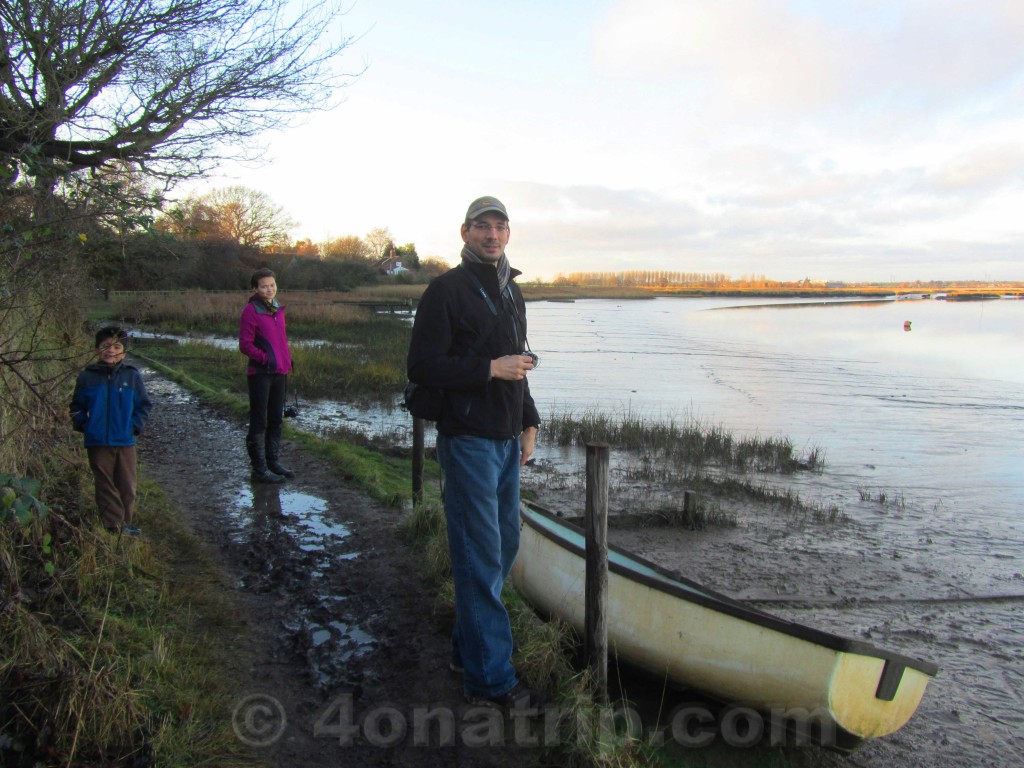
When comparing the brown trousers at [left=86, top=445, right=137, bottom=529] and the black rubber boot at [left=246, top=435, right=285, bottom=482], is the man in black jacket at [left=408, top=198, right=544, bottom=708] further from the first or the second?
the black rubber boot at [left=246, top=435, right=285, bottom=482]

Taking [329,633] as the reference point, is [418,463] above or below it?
above

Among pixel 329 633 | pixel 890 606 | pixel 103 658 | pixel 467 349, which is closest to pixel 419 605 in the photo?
pixel 329 633

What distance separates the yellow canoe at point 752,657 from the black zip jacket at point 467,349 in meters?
1.63

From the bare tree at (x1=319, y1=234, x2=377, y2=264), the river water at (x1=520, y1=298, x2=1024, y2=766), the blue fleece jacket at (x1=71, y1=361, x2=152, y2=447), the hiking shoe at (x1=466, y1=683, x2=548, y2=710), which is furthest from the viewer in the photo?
the bare tree at (x1=319, y1=234, x2=377, y2=264)

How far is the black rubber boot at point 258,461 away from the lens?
757 centimetres

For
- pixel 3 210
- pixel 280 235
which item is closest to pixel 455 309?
pixel 3 210

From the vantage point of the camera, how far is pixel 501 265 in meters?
3.48

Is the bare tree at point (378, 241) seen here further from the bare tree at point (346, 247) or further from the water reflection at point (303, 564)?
the water reflection at point (303, 564)

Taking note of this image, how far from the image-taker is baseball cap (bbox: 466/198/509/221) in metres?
3.38

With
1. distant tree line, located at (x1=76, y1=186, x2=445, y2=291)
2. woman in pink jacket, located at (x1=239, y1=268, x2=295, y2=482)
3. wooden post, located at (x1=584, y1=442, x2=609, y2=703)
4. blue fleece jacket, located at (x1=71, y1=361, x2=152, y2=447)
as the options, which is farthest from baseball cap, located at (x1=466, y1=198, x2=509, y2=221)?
distant tree line, located at (x1=76, y1=186, x2=445, y2=291)

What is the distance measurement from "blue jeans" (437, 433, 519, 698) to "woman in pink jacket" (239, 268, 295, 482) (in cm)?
420

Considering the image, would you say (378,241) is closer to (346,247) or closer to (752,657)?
(346,247)

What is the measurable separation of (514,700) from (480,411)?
4.93ft

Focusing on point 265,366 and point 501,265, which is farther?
point 265,366
